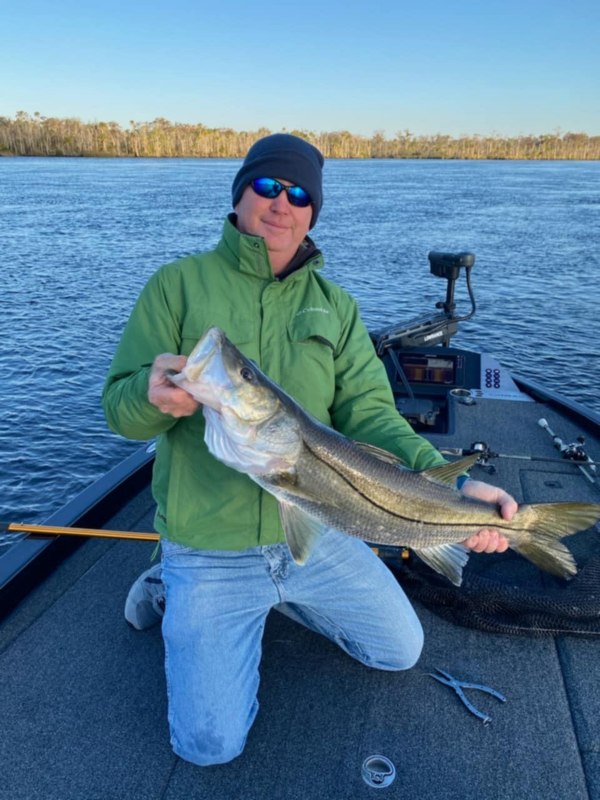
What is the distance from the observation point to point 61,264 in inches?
876

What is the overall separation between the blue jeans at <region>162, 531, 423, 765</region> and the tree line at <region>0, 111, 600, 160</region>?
11456 centimetres

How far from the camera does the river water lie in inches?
416

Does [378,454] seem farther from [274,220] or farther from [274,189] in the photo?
[274,189]

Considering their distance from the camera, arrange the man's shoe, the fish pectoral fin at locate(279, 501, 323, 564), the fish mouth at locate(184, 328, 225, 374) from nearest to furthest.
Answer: the fish mouth at locate(184, 328, 225, 374), the fish pectoral fin at locate(279, 501, 323, 564), the man's shoe

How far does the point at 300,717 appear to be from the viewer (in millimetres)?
3152

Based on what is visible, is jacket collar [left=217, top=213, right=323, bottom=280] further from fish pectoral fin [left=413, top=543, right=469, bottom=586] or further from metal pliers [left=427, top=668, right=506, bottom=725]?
metal pliers [left=427, top=668, right=506, bottom=725]

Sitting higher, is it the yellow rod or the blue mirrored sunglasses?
the blue mirrored sunglasses

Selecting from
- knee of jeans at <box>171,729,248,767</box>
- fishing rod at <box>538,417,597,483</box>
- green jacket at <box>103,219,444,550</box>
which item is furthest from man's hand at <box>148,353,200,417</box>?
fishing rod at <box>538,417,597,483</box>

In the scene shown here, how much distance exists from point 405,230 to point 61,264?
1723 cm

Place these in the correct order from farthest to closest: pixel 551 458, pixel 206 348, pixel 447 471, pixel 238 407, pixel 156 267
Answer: pixel 156 267, pixel 551 458, pixel 447 471, pixel 238 407, pixel 206 348

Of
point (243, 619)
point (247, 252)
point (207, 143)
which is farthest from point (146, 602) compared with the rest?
point (207, 143)

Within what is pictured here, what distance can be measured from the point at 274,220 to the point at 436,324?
4767 mm

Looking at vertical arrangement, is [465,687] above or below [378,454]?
below

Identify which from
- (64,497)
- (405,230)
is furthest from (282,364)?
(405,230)
